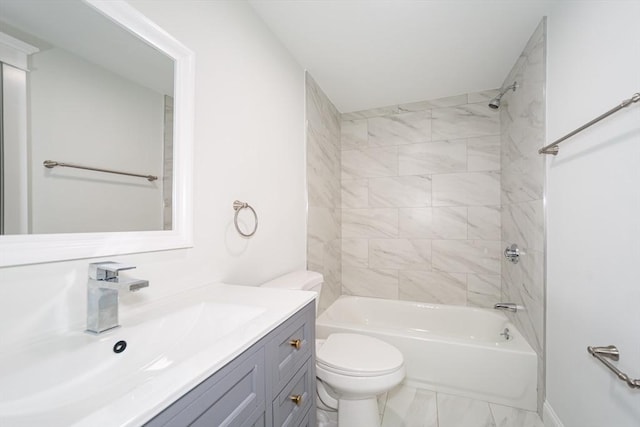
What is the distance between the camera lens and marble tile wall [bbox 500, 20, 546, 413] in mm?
1603

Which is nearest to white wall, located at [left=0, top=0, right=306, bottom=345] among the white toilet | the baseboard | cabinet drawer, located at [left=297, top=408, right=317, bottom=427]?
the white toilet

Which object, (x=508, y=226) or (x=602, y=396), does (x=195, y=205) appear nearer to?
(x=602, y=396)

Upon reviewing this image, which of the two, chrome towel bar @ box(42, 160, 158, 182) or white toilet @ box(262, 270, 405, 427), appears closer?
chrome towel bar @ box(42, 160, 158, 182)

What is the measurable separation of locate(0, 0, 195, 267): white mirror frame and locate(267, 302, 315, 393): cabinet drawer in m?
0.52

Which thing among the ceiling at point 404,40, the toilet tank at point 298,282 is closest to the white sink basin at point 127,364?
the toilet tank at point 298,282

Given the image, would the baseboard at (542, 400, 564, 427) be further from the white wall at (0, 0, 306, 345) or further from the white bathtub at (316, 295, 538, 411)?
the white wall at (0, 0, 306, 345)

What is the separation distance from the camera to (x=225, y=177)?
1268mm

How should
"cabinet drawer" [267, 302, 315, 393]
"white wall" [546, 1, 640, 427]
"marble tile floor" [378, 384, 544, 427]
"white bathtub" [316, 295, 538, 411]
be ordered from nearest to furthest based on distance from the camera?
"cabinet drawer" [267, 302, 315, 393]
"white wall" [546, 1, 640, 427]
"marble tile floor" [378, 384, 544, 427]
"white bathtub" [316, 295, 538, 411]

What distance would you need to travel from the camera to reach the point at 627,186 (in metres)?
0.93

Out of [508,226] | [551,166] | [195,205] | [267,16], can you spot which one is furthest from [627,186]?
[267,16]

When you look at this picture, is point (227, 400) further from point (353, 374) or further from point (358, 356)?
point (358, 356)

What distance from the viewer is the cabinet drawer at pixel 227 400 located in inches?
19.5

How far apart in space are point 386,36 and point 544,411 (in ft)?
8.12

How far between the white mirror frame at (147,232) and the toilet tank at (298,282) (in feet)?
1.93
